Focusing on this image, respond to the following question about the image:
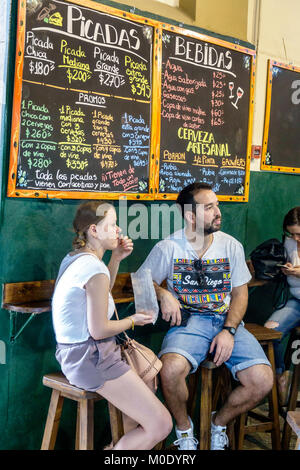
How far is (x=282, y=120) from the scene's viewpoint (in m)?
4.48

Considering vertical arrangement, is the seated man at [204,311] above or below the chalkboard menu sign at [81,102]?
below

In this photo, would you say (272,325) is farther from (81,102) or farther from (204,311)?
(81,102)

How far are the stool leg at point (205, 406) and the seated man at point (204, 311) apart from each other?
6 cm

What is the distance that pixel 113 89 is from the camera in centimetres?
324

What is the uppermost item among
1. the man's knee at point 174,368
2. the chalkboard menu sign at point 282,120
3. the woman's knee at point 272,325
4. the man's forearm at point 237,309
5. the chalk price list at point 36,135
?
the chalkboard menu sign at point 282,120

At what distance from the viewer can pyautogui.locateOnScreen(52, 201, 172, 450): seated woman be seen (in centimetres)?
243

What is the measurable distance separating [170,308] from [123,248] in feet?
1.50

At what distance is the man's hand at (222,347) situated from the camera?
3.04 m

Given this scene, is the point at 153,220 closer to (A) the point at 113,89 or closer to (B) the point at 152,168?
(B) the point at 152,168

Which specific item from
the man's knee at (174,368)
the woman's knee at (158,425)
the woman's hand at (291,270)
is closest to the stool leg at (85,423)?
the woman's knee at (158,425)

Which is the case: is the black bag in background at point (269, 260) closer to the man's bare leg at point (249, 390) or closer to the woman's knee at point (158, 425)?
the man's bare leg at point (249, 390)

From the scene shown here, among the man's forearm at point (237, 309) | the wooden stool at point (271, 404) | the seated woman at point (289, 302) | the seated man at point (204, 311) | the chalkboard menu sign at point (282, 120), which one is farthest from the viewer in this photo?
the chalkboard menu sign at point (282, 120)

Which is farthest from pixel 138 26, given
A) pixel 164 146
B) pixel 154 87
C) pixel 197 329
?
pixel 197 329

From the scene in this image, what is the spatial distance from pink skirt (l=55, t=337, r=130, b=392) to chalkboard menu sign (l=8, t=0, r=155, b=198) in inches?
34.8
